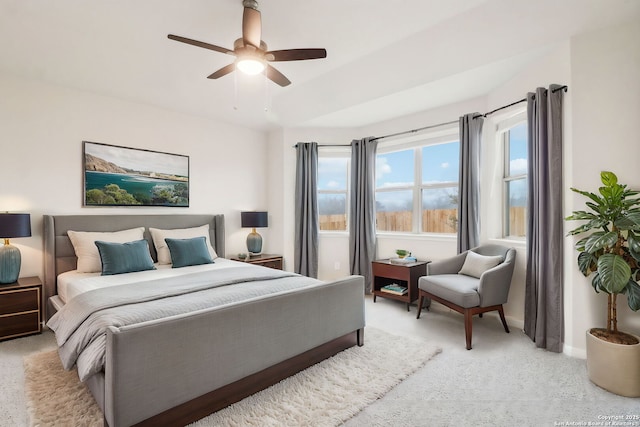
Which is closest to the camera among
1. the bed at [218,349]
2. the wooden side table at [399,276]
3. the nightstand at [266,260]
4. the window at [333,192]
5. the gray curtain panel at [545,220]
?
the bed at [218,349]

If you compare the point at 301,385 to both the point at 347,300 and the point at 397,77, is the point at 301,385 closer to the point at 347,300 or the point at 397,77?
the point at 347,300

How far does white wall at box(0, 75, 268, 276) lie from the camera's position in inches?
125

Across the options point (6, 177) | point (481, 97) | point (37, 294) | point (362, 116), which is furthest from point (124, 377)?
point (481, 97)

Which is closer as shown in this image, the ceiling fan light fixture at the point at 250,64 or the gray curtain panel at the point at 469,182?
the ceiling fan light fixture at the point at 250,64

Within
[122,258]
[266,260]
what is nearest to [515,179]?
[266,260]

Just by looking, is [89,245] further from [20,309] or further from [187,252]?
[187,252]

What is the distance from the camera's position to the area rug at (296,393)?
1.82 meters

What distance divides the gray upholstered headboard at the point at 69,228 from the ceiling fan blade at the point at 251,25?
2.76m

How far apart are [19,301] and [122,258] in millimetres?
911

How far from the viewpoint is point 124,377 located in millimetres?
1533

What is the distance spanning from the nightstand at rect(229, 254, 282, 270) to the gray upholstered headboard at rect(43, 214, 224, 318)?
3.36ft

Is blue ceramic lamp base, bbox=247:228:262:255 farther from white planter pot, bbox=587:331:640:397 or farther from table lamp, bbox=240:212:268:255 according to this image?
white planter pot, bbox=587:331:640:397

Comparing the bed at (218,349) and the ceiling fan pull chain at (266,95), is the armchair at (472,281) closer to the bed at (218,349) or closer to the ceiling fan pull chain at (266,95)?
the bed at (218,349)

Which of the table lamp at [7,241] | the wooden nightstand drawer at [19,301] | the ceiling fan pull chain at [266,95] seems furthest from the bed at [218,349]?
the ceiling fan pull chain at [266,95]
